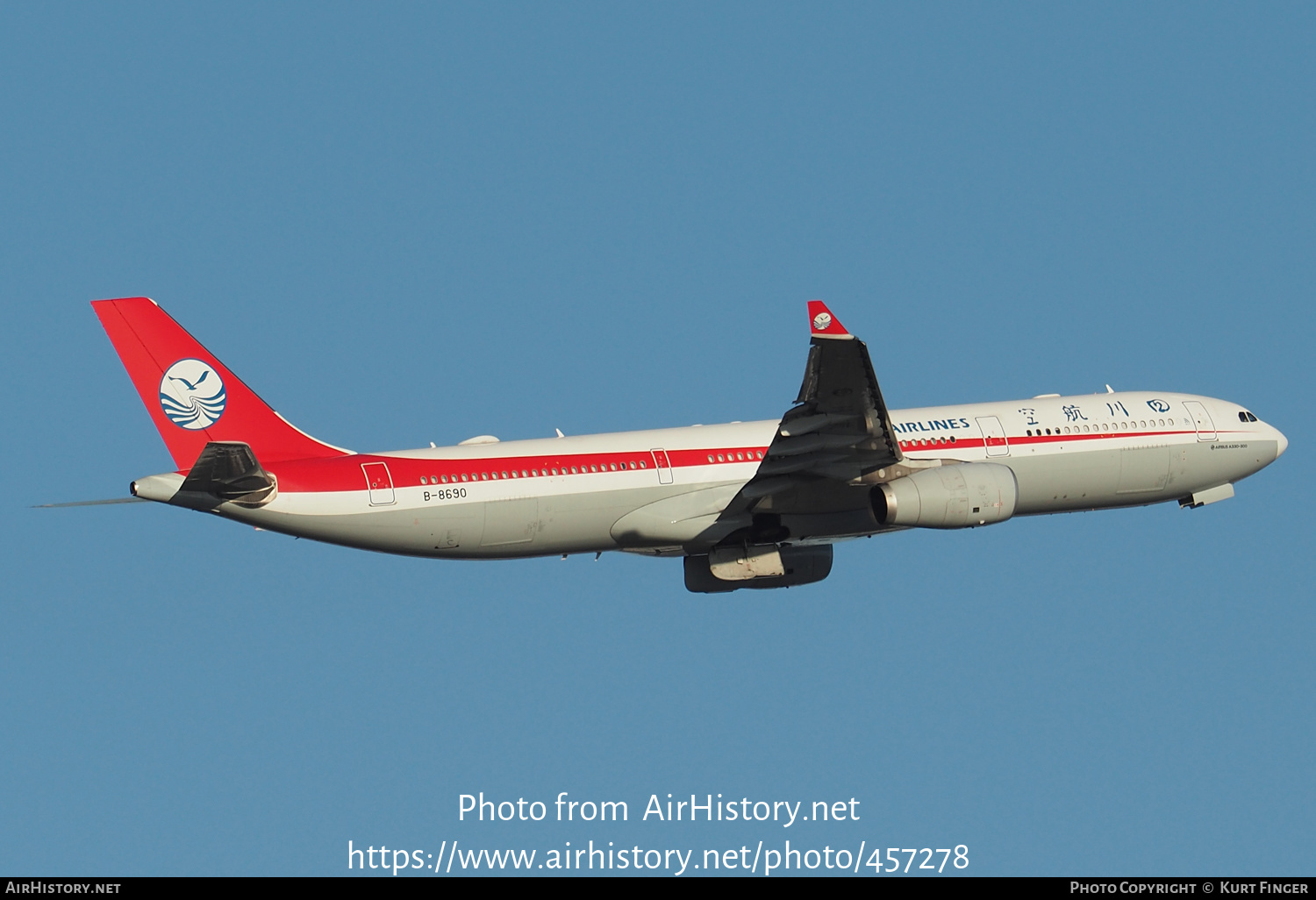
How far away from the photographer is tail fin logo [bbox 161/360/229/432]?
33.4 metres

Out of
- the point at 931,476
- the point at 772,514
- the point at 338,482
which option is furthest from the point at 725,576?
the point at 338,482

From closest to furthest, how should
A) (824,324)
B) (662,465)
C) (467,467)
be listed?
1. (824,324)
2. (467,467)
3. (662,465)

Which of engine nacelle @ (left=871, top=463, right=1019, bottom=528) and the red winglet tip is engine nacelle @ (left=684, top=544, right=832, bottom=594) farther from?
the red winglet tip

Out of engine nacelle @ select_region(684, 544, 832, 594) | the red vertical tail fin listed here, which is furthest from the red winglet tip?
the red vertical tail fin

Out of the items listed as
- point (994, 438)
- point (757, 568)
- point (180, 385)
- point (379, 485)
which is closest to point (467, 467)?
point (379, 485)

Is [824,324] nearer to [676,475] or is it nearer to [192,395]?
[676,475]

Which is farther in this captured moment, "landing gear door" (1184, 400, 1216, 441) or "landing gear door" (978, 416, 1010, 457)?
"landing gear door" (1184, 400, 1216, 441)

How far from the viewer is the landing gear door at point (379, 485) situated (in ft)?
113

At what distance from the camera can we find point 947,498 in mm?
34875

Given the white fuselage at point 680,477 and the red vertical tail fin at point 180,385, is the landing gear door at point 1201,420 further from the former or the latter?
the red vertical tail fin at point 180,385

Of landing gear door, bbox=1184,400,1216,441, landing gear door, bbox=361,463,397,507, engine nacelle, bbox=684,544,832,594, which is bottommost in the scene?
landing gear door, bbox=361,463,397,507

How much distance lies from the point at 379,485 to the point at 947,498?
12.1 m

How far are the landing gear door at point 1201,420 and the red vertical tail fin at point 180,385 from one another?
23580 mm

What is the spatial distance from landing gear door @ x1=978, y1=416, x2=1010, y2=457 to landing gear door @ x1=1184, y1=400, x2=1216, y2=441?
20.1 feet
